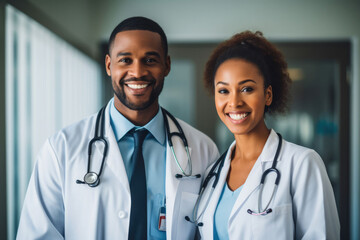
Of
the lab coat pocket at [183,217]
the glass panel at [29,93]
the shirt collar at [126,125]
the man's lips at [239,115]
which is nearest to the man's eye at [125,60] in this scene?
the shirt collar at [126,125]

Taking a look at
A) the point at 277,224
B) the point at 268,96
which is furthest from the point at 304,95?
the point at 277,224

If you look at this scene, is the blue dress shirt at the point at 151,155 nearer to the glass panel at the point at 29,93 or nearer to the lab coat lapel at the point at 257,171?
the lab coat lapel at the point at 257,171

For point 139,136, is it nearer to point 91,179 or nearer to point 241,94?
point 91,179

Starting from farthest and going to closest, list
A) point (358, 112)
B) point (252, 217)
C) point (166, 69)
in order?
1. point (358, 112)
2. point (166, 69)
3. point (252, 217)

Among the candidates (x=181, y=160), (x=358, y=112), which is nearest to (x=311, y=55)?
(x=358, y=112)

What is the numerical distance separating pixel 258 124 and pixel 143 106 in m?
0.48

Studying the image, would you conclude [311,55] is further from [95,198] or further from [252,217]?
[95,198]

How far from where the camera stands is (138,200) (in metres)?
1.15

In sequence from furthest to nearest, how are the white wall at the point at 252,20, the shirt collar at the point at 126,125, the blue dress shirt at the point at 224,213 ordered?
the white wall at the point at 252,20 < the shirt collar at the point at 126,125 < the blue dress shirt at the point at 224,213

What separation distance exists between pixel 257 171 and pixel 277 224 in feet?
0.65

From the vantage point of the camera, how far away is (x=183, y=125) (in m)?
1.45

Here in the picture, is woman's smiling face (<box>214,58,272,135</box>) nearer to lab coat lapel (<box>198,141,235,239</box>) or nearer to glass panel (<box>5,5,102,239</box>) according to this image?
lab coat lapel (<box>198,141,235,239</box>)

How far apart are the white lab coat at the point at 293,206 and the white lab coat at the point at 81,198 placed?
0.22m

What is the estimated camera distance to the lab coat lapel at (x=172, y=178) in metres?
1.16
